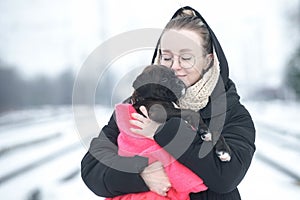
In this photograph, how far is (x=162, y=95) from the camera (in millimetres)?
1362

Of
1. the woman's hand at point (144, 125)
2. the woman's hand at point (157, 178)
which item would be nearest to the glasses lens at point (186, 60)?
the woman's hand at point (144, 125)

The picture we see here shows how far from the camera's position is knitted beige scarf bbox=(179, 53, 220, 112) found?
4.59 ft

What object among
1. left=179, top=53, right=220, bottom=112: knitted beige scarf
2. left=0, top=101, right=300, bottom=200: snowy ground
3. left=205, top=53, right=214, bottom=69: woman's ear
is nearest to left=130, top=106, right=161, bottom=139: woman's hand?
left=179, top=53, right=220, bottom=112: knitted beige scarf

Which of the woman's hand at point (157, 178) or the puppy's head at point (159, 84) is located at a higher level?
the puppy's head at point (159, 84)

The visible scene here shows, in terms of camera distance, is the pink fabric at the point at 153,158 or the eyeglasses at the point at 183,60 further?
the eyeglasses at the point at 183,60

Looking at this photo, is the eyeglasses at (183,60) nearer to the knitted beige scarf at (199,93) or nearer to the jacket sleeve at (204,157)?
the knitted beige scarf at (199,93)

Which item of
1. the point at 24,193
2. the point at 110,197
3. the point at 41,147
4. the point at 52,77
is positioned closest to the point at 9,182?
the point at 24,193

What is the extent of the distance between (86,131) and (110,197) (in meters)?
0.22

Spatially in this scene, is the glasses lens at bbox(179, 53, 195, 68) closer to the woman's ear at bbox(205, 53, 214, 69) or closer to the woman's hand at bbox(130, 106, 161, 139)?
the woman's ear at bbox(205, 53, 214, 69)

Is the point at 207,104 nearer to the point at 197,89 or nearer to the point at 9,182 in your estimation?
the point at 197,89

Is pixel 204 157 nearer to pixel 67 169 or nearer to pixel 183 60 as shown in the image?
pixel 183 60

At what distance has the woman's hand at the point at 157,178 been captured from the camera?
4.25 ft

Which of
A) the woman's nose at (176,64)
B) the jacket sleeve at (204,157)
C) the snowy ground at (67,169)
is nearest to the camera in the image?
the jacket sleeve at (204,157)

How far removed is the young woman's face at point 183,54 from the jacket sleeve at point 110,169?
1.03 ft
